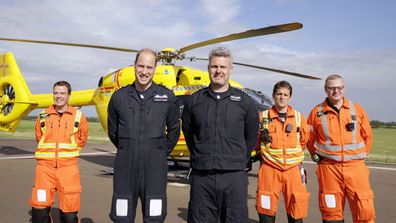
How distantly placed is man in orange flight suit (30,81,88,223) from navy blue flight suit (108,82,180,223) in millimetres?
1139

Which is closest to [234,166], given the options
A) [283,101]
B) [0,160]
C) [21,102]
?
[283,101]

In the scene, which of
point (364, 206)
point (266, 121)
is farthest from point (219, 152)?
point (364, 206)

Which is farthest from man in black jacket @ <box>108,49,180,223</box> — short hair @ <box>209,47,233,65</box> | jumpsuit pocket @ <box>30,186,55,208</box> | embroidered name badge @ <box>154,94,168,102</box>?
jumpsuit pocket @ <box>30,186,55,208</box>

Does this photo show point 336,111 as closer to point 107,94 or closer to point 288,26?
point 288,26

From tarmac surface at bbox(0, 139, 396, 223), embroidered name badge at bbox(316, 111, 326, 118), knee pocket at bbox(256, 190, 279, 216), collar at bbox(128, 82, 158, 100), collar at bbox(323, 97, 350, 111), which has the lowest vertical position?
tarmac surface at bbox(0, 139, 396, 223)

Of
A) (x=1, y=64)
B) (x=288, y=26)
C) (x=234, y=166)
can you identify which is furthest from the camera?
(x=1, y=64)

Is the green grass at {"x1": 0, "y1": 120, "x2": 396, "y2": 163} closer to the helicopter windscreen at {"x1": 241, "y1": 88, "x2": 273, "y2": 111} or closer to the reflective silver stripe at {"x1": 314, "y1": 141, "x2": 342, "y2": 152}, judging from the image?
the helicopter windscreen at {"x1": 241, "y1": 88, "x2": 273, "y2": 111}

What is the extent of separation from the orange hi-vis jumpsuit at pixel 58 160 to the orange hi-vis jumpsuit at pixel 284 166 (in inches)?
83.3

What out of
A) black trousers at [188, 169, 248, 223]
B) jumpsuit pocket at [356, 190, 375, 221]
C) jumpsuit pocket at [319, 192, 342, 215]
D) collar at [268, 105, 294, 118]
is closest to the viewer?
black trousers at [188, 169, 248, 223]

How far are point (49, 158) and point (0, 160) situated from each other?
9984 mm

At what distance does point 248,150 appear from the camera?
3.29 meters

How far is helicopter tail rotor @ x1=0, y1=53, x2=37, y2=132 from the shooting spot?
1222 centimetres

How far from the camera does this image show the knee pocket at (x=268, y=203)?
3.92 m

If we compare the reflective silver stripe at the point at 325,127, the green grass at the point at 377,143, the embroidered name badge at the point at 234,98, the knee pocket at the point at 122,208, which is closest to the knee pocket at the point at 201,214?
the knee pocket at the point at 122,208
